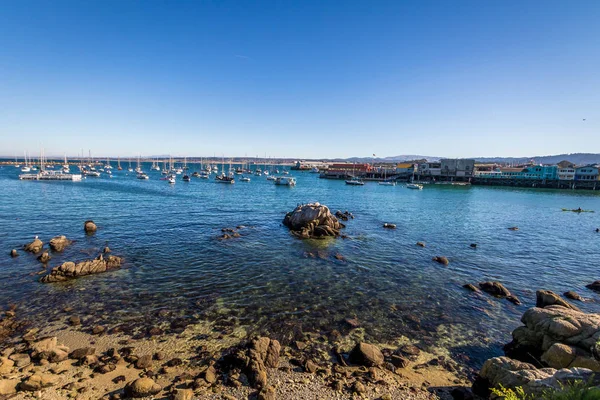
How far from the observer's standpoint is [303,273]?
1105 inches

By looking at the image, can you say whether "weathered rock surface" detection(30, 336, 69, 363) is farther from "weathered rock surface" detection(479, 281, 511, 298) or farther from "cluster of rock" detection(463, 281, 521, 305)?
"weathered rock surface" detection(479, 281, 511, 298)

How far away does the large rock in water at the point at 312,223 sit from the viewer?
42.8 meters

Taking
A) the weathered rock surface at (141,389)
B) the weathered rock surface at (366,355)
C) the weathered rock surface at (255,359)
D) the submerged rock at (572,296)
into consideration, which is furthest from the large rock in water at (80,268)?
the submerged rock at (572,296)

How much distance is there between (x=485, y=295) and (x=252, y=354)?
68.8 ft

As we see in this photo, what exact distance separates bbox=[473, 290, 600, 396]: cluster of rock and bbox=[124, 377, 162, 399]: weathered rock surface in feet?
48.9

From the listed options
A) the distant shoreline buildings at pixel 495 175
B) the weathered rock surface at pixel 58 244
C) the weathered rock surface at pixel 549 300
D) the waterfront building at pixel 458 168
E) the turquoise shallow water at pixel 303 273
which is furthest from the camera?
the waterfront building at pixel 458 168

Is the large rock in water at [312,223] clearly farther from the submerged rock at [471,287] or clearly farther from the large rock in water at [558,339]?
the large rock in water at [558,339]

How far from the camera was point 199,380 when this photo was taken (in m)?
13.2

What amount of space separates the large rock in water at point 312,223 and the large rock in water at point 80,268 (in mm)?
23603

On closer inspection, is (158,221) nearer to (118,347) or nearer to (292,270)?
(292,270)

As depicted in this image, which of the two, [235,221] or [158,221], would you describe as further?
[235,221]

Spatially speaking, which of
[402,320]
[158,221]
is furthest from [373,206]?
[402,320]

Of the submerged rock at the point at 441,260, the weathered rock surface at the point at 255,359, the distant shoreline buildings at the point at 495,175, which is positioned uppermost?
the distant shoreline buildings at the point at 495,175

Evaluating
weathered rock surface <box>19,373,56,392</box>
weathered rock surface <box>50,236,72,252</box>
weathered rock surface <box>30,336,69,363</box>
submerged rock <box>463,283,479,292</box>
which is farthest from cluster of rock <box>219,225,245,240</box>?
submerged rock <box>463,283,479,292</box>
